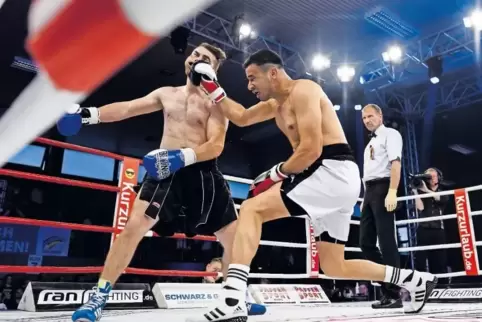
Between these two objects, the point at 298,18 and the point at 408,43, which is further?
the point at 408,43

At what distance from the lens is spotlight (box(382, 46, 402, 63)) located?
6215 mm

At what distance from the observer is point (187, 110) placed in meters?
2.17

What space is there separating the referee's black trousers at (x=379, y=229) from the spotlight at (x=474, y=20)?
3695 mm

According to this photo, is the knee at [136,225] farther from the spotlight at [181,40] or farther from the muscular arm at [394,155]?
Result: the spotlight at [181,40]

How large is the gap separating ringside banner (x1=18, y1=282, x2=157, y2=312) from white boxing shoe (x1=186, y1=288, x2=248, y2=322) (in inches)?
31.4

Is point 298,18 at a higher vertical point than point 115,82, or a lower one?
higher

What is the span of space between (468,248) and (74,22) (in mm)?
3779

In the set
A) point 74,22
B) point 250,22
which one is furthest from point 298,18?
point 74,22

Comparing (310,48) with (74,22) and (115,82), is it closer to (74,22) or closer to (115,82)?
(115,82)

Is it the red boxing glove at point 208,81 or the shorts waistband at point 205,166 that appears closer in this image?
the red boxing glove at point 208,81

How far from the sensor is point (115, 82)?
629 cm

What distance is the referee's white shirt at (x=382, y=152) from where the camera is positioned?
9.32 ft

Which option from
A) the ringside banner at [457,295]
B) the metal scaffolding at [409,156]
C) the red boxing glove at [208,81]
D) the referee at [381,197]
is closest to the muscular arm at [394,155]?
the referee at [381,197]

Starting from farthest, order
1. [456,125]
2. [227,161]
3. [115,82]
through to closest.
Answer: [227,161] < [456,125] < [115,82]
